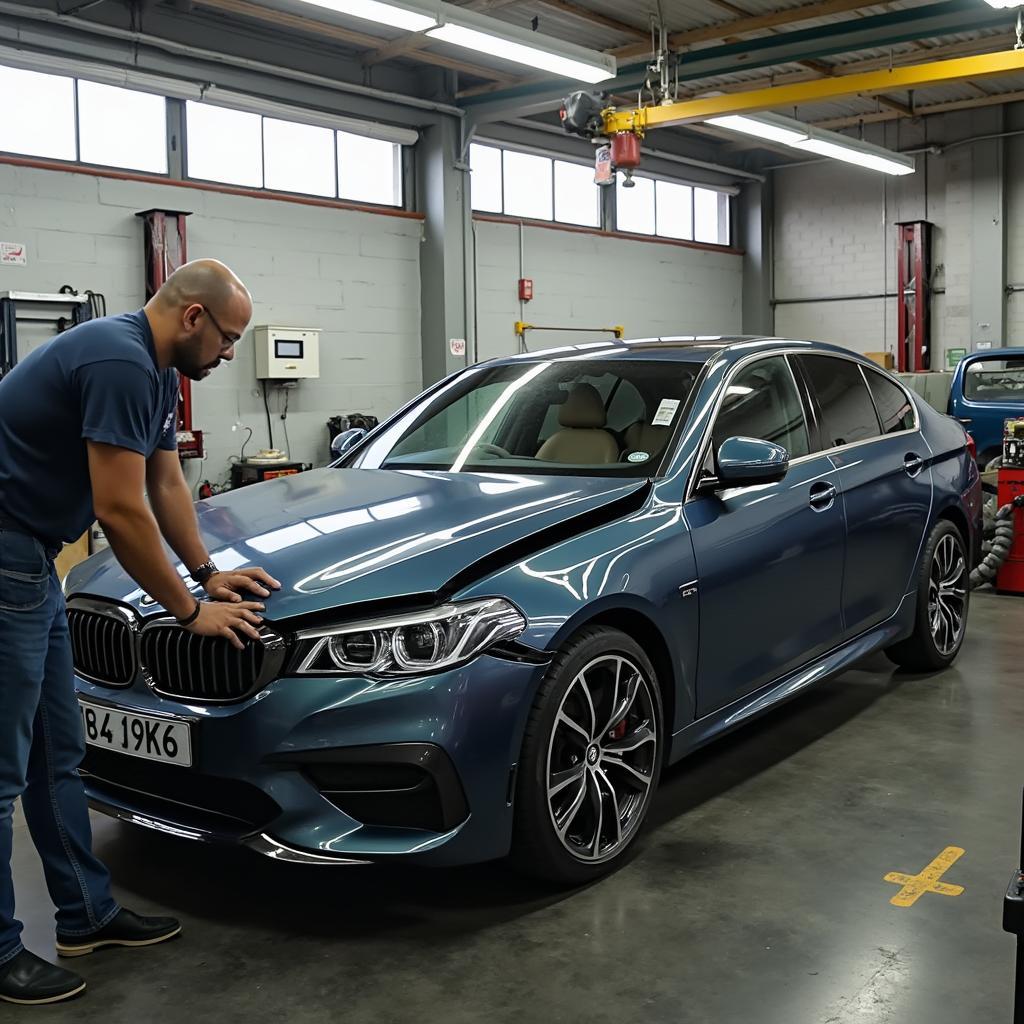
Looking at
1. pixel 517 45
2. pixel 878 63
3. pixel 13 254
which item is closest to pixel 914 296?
pixel 878 63

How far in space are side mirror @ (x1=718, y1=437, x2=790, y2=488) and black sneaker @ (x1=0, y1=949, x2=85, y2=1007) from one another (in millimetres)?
2026

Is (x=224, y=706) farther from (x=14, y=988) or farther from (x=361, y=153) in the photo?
(x=361, y=153)

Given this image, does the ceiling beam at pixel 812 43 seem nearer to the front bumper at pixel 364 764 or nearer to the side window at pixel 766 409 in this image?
the side window at pixel 766 409

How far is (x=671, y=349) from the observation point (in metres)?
3.79

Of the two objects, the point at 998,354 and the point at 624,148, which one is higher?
the point at 624,148

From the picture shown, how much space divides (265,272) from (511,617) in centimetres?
912

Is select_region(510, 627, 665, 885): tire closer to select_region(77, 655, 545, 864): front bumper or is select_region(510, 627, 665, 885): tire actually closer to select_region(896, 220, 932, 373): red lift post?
select_region(77, 655, 545, 864): front bumper

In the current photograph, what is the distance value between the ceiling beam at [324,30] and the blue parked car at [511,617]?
684 cm

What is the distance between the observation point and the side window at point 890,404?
175 inches

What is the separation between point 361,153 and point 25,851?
1003 centimetres

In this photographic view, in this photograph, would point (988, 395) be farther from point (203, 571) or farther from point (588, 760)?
point (203, 571)

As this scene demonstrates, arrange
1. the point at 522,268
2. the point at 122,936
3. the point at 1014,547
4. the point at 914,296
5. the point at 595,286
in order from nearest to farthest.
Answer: the point at 122,936 < the point at 1014,547 < the point at 522,268 < the point at 595,286 < the point at 914,296

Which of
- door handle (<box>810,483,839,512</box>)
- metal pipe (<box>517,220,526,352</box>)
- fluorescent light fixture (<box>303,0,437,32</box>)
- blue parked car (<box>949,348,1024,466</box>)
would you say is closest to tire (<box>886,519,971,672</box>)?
door handle (<box>810,483,839,512</box>)

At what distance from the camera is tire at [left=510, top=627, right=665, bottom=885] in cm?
262
